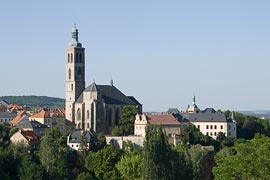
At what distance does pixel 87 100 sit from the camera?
103750 millimetres

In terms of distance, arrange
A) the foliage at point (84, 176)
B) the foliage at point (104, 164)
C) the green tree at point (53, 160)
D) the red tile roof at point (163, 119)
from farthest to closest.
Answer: the red tile roof at point (163, 119) → the foliage at point (104, 164) → the green tree at point (53, 160) → the foliage at point (84, 176)

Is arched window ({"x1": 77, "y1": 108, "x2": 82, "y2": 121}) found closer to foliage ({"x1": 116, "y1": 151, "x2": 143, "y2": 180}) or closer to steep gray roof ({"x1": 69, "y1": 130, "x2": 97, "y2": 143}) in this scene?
steep gray roof ({"x1": 69, "y1": 130, "x2": 97, "y2": 143})

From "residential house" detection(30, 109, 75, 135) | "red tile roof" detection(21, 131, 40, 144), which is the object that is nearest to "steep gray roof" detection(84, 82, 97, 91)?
"residential house" detection(30, 109, 75, 135)

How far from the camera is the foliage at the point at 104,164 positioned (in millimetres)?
73500

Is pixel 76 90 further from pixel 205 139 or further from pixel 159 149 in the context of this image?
pixel 159 149

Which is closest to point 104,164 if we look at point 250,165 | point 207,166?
point 207,166

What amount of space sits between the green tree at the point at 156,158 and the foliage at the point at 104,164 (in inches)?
454

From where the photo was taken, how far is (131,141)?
305 ft

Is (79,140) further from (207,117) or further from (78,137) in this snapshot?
(207,117)

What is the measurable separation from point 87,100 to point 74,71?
6.53 m

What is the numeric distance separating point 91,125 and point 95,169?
2782cm

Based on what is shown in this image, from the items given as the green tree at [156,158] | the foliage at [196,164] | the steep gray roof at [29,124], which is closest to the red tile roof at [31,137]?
the steep gray roof at [29,124]

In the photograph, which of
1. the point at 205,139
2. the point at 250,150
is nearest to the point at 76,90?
the point at 205,139

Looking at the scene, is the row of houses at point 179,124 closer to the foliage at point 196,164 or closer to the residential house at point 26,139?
the residential house at point 26,139
